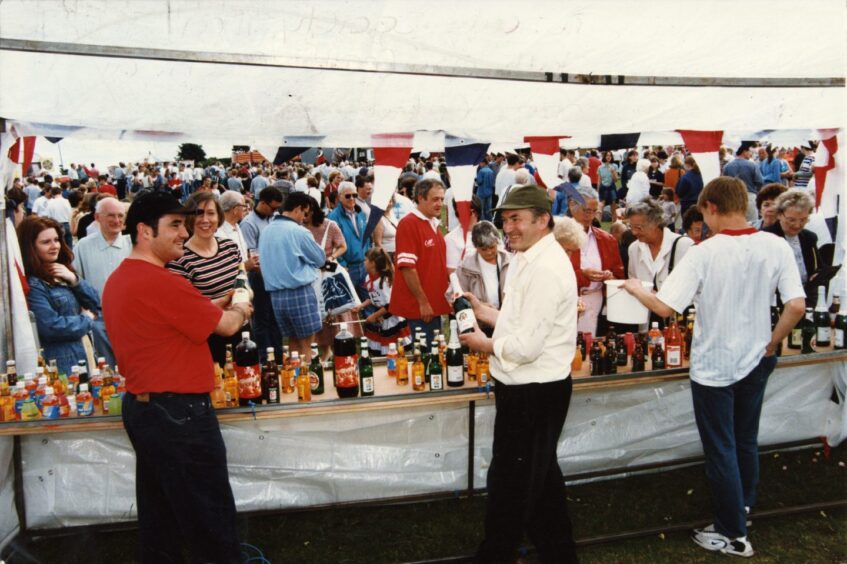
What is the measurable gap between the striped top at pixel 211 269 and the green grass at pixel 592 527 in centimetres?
138

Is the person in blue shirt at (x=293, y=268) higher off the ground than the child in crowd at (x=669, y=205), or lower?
lower

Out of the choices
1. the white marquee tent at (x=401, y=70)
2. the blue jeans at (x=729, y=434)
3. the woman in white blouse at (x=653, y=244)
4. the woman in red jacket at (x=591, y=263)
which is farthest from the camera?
the woman in red jacket at (x=591, y=263)

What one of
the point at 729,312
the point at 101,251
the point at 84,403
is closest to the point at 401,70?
the point at 729,312

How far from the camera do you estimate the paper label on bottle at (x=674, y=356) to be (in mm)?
3832

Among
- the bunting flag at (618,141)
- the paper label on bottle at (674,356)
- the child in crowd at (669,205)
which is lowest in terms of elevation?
the paper label on bottle at (674,356)

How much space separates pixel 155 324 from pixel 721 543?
9.64ft

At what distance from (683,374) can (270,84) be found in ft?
9.14

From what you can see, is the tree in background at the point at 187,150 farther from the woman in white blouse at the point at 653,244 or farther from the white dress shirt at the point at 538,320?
the woman in white blouse at the point at 653,244

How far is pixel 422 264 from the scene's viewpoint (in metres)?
4.74

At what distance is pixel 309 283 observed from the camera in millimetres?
5109

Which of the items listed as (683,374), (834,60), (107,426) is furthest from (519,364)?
(834,60)

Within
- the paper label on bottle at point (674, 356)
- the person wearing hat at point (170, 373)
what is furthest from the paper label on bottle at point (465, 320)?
the paper label on bottle at point (674, 356)

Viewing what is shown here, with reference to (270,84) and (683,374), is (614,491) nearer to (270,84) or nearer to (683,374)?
(683,374)

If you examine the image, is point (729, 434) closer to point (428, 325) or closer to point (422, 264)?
point (428, 325)
